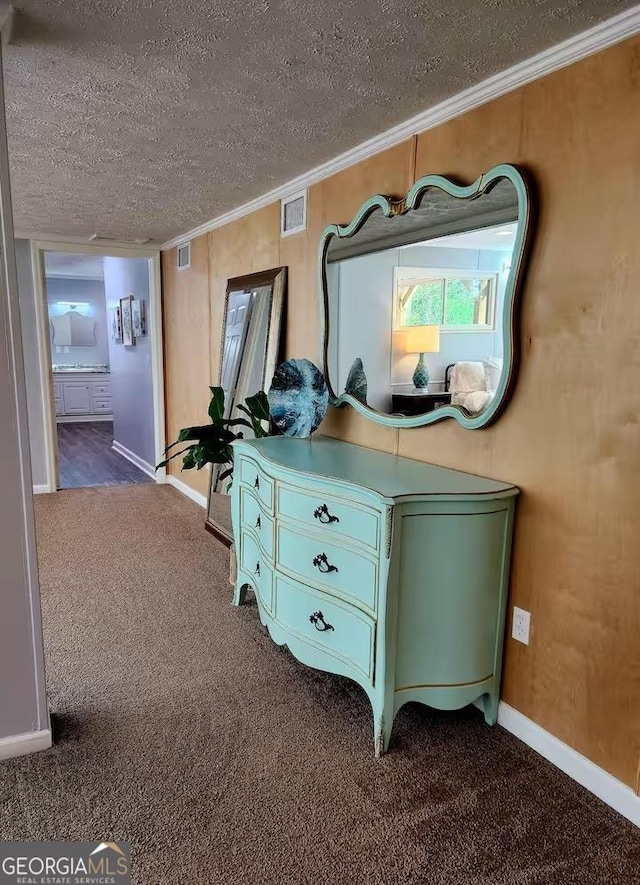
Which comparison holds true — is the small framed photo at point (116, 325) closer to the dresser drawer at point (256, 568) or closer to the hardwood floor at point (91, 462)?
the hardwood floor at point (91, 462)

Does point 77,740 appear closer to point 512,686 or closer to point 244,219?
point 512,686

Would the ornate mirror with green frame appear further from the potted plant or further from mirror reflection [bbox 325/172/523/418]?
the potted plant

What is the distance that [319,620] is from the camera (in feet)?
7.20

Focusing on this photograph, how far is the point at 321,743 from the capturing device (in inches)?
80.0

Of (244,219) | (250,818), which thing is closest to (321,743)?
(250,818)

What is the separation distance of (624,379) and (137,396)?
17.9 feet

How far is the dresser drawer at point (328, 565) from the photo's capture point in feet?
6.49

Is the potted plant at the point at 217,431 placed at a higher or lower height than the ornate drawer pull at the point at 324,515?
higher

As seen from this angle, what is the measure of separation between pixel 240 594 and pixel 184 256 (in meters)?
3.17

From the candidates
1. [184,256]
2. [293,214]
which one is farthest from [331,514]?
[184,256]

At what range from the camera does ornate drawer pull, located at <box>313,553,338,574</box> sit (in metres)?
2.12

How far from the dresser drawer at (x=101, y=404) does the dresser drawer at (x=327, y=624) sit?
8447mm

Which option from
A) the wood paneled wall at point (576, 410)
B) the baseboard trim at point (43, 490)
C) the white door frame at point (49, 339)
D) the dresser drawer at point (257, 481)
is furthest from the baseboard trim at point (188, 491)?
the wood paneled wall at point (576, 410)

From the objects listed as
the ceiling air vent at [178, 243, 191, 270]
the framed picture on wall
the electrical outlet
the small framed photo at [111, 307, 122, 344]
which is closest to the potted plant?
the electrical outlet
